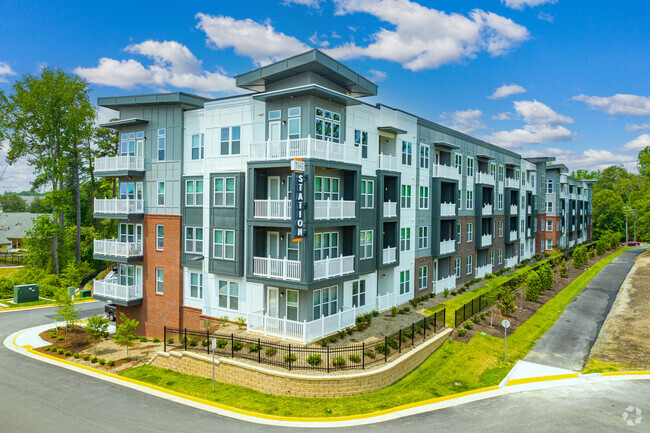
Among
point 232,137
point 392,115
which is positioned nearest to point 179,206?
point 232,137

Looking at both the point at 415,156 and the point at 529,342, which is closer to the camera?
the point at 529,342

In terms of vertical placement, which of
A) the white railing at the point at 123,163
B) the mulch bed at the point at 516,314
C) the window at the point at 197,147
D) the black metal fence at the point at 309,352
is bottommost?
the mulch bed at the point at 516,314

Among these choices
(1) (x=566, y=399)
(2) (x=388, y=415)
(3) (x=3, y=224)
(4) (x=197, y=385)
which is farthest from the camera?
(3) (x=3, y=224)

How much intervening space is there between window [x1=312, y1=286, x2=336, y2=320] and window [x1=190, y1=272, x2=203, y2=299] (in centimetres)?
825

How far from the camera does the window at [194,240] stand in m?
26.2

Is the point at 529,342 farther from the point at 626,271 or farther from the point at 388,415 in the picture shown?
the point at 626,271

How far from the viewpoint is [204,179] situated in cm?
2588

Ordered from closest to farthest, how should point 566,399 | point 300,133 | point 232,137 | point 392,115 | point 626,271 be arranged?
point 566,399
point 300,133
point 232,137
point 392,115
point 626,271

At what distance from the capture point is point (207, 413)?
16.4m

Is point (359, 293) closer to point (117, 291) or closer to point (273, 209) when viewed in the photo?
point (273, 209)

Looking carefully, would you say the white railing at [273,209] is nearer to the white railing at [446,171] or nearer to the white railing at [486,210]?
the white railing at [446,171]

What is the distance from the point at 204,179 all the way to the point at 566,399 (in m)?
22.5

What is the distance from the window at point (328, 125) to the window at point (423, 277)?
49.6 ft

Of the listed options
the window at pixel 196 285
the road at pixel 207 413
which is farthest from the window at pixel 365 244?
the road at pixel 207 413
